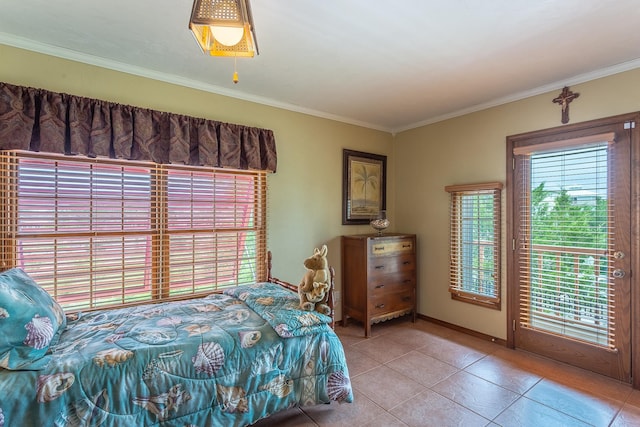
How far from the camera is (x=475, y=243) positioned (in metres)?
3.43

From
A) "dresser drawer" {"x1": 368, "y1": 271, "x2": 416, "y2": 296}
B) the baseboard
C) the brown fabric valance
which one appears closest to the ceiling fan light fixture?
Result: the brown fabric valance

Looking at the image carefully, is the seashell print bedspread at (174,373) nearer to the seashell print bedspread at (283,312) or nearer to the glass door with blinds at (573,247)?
the seashell print bedspread at (283,312)

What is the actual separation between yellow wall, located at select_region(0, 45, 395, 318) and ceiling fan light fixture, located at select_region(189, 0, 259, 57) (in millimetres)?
1422

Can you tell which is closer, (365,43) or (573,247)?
(365,43)

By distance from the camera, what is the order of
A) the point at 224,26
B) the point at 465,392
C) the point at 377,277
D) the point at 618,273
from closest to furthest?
the point at 224,26, the point at 465,392, the point at 618,273, the point at 377,277

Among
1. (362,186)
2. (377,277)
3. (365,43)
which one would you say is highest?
(365,43)

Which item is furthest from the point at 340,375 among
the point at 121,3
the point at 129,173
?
the point at 121,3

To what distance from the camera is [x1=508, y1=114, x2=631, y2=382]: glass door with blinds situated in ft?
8.18

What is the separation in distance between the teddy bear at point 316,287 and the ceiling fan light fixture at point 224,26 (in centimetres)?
141

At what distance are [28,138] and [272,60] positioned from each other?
1768mm

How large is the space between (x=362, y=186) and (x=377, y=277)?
1.20 metres

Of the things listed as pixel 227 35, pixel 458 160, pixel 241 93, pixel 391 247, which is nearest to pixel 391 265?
pixel 391 247

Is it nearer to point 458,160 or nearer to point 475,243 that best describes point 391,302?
point 475,243

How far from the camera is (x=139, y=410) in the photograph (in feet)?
4.90
